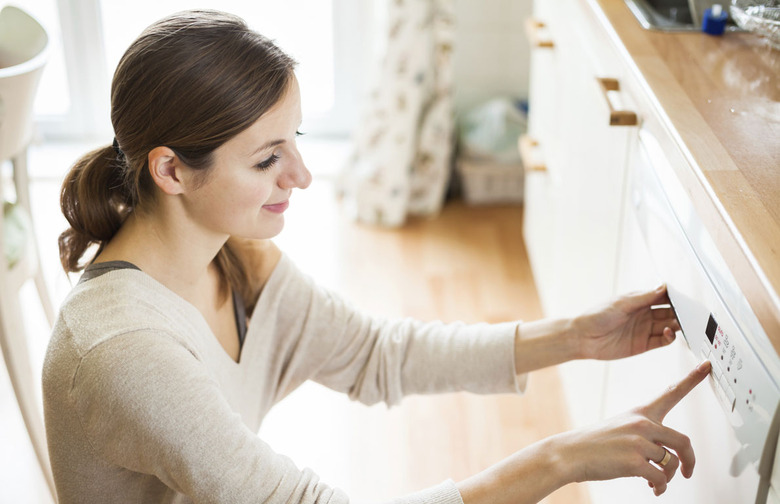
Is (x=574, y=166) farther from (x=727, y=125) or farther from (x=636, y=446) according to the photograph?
(x=636, y=446)

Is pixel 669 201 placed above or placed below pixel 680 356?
above

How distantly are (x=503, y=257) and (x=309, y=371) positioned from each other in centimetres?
152

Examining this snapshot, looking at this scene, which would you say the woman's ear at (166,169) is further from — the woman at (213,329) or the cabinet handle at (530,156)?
the cabinet handle at (530,156)

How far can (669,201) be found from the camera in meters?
1.06

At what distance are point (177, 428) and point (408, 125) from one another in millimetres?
2017

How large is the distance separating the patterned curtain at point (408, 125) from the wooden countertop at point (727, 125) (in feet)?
4.27

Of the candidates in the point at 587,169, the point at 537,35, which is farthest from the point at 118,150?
the point at 537,35

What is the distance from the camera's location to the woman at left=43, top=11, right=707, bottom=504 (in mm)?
929

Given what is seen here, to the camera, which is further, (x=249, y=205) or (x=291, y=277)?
(x=291, y=277)

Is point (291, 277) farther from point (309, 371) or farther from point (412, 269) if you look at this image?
point (412, 269)

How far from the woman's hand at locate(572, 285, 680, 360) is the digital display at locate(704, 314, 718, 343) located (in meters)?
0.18

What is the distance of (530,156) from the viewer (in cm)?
228

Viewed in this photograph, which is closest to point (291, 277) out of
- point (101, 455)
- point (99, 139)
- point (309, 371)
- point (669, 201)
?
point (309, 371)

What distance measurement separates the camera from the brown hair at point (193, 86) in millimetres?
966
